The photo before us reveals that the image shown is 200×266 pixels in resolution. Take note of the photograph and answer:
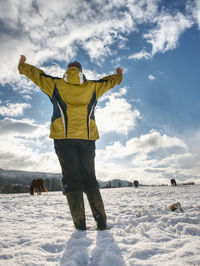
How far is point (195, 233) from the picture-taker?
2053 millimetres

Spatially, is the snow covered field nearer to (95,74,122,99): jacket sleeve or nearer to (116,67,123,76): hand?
(95,74,122,99): jacket sleeve

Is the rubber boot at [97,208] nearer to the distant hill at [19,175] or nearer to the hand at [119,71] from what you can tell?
the hand at [119,71]

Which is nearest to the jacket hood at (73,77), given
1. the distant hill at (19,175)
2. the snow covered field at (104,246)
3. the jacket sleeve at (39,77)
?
the jacket sleeve at (39,77)

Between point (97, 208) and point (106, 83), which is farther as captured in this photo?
point (106, 83)

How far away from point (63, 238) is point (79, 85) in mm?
2018

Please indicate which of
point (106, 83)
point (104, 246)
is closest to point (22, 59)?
point (106, 83)

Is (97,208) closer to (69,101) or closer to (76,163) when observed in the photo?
(76,163)

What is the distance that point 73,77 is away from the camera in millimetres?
2723

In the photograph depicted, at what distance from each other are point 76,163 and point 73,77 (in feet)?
4.17

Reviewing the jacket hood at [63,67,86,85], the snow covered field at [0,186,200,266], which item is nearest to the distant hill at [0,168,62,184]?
the jacket hood at [63,67,86,85]

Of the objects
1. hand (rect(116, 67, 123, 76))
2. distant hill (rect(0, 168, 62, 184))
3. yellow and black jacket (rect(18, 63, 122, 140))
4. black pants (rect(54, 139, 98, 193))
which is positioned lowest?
distant hill (rect(0, 168, 62, 184))

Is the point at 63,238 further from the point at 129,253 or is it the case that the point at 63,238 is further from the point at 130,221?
the point at 130,221

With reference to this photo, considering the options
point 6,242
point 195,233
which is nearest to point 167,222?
A: point 195,233

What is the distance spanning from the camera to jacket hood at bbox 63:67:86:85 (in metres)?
2.71
